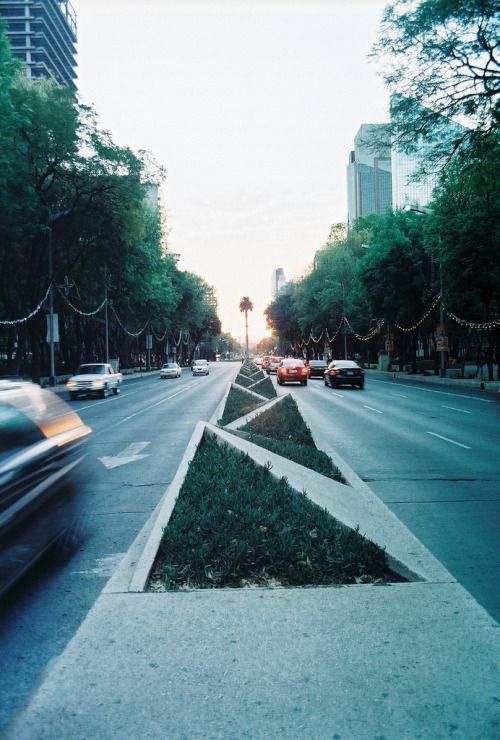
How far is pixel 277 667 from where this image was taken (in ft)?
11.5

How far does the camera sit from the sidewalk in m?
3.00

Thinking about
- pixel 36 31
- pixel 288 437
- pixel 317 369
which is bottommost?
pixel 288 437

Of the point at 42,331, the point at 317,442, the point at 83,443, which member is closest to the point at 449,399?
the point at 317,442

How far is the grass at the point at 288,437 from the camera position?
9.02 metres

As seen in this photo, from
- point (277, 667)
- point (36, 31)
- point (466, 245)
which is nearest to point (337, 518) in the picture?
point (277, 667)

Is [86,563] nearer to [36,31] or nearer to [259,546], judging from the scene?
[259,546]

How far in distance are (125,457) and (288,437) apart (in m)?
3.00

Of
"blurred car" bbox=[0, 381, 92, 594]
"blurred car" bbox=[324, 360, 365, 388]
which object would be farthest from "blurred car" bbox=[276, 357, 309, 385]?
"blurred car" bbox=[0, 381, 92, 594]

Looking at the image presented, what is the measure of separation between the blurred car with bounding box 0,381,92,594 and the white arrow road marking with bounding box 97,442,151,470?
388cm

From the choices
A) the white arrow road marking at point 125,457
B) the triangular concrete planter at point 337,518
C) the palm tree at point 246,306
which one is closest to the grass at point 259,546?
the triangular concrete planter at point 337,518

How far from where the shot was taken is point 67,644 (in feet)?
12.7

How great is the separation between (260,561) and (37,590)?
1699 millimetres

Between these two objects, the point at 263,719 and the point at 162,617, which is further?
the point at 162,617

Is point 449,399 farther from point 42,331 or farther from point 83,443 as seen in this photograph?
point 42,331
